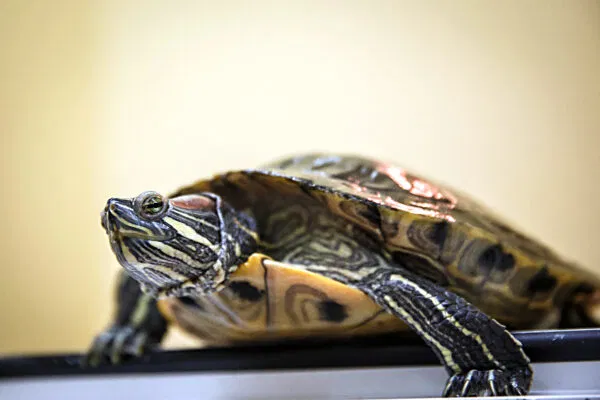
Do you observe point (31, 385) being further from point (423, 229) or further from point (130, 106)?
point (423, 229)

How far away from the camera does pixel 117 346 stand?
48.7 inches

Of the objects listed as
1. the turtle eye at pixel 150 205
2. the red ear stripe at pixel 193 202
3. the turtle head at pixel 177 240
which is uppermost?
the turtle eye at pixel 150 205

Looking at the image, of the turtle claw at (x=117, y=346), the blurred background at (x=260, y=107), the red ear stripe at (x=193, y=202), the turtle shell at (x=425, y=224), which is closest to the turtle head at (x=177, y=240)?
the red ear stripe at (x=193, y=202)

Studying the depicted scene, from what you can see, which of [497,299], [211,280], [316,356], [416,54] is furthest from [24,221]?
[497,299]

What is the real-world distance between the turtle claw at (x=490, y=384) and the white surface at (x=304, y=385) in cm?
3

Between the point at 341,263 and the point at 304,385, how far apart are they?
23 centimetres

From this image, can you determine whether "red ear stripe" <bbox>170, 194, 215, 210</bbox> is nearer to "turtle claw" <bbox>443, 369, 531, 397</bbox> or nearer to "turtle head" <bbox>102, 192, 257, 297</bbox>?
"turtle head" <bbox>102, 192, 257, 297</bbox>

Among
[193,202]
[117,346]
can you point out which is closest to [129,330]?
[117,346]

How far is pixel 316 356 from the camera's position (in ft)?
3.26

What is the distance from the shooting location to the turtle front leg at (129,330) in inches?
47.9

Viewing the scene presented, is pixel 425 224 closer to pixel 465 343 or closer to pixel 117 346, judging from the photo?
pixel 465 343

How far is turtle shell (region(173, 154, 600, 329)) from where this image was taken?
1.00m

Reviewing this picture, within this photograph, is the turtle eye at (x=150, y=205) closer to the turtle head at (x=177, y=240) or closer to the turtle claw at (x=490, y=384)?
the turtle head at (x=177, y=240)

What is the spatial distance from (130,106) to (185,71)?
210 mm
